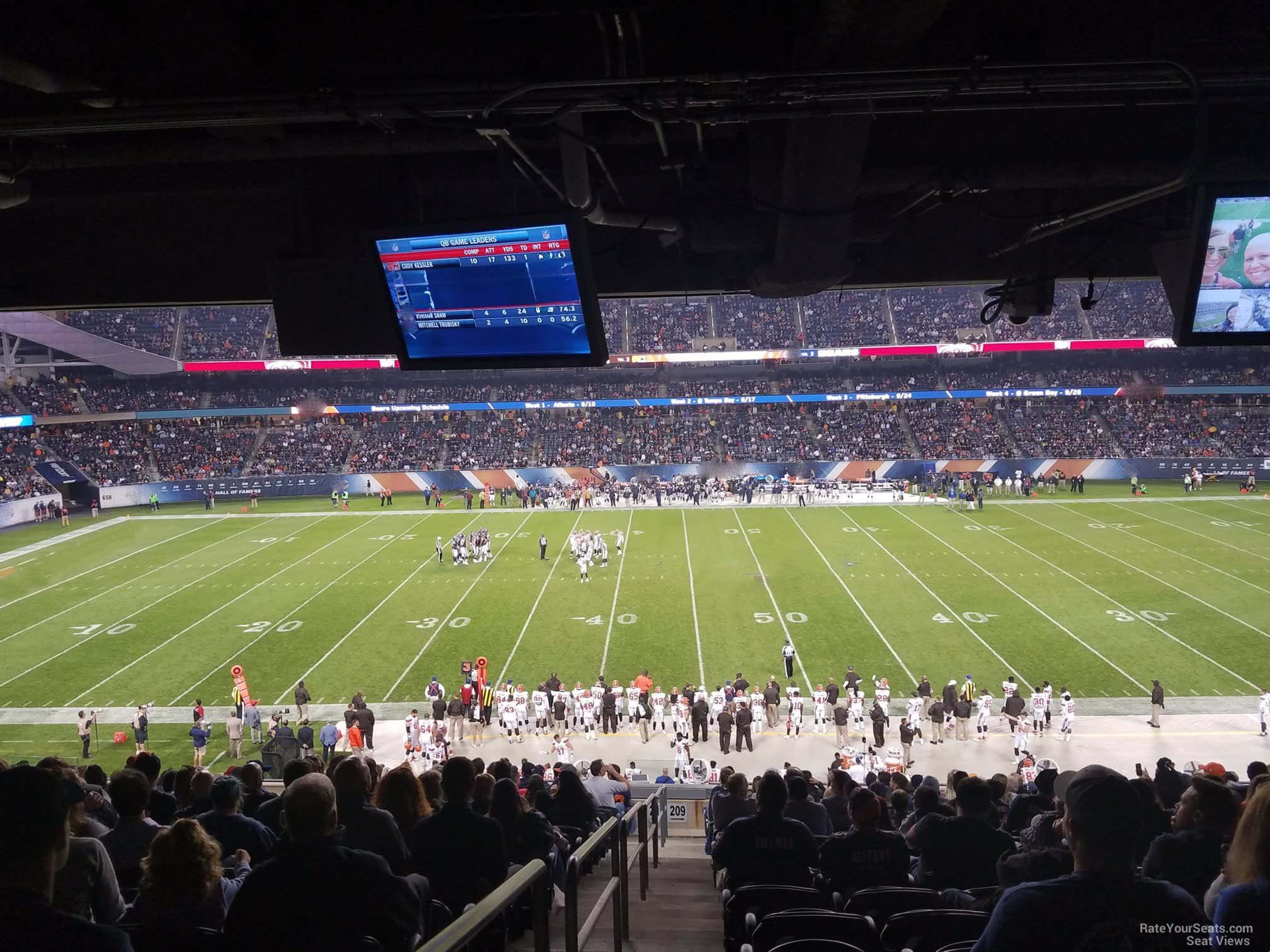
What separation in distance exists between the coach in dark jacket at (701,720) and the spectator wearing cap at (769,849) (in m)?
10.8

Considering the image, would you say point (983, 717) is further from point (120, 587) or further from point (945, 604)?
point (120, 587)

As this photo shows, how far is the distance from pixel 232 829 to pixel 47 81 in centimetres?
391

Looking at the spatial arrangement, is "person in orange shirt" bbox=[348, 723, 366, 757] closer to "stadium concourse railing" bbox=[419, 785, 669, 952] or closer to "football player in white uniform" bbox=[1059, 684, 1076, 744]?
"stadium concourse railing" bbox=[419, 785, 669, 952]

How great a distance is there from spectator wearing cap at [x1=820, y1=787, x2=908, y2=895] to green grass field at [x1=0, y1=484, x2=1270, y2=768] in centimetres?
1320

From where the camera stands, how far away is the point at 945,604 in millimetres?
22156

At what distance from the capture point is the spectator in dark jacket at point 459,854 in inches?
145

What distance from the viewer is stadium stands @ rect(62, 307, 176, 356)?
44.8 metres

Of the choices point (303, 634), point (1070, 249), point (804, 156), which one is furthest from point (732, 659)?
point (804, 156)

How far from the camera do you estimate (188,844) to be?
299cm

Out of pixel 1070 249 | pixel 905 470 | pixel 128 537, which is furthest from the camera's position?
pixel 905 470

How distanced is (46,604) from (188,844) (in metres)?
25.8

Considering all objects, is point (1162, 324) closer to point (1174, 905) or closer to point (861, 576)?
point (861, 576)

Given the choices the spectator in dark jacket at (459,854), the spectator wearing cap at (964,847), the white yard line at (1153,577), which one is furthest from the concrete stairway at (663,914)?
the white yard line at (1153,577)

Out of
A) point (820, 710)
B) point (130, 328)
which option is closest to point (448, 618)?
point (820, 710)
